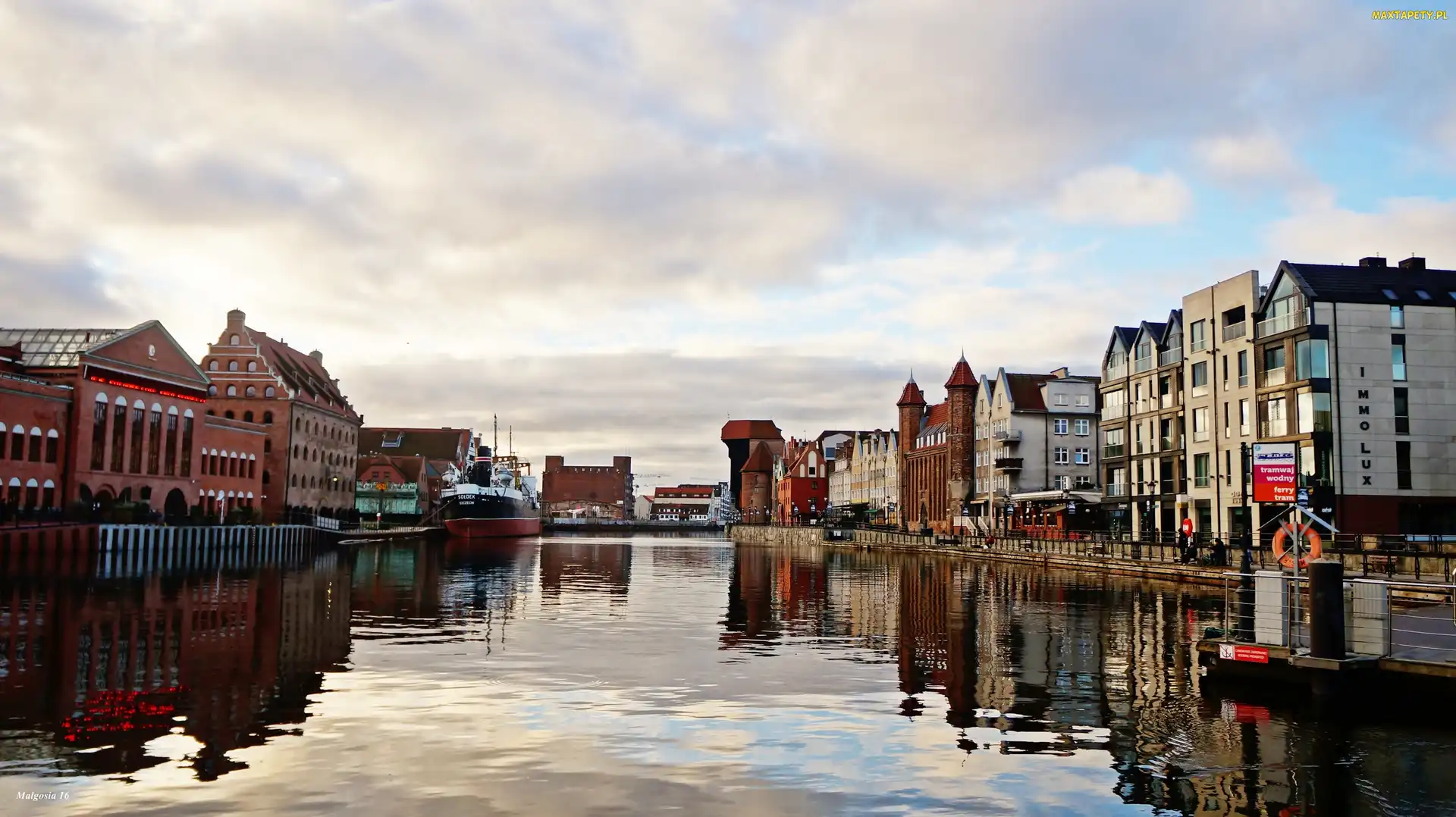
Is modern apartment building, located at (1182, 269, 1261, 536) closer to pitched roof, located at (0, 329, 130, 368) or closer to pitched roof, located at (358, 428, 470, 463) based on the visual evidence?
pitched roof, located at (0, 329, 130, 368)

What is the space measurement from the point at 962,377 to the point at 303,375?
8000 centimetres

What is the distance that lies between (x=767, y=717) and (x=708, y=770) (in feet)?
12.5

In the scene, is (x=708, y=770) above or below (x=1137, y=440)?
below

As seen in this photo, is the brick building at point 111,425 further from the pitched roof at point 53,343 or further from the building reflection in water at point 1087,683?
the building reflection in water at point 1087,683

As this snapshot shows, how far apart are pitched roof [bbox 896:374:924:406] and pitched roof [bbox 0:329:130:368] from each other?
9185cm

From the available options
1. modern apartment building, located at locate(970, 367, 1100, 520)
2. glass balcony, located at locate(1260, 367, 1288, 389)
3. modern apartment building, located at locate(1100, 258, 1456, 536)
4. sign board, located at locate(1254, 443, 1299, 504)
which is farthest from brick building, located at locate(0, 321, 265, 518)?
glass balcony, located at locate(1260, 367, 1288, 389)

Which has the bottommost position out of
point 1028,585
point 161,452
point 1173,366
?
point 1028,585

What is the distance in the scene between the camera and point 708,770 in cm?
1437

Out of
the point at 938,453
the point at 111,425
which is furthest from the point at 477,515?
the point at 111,425

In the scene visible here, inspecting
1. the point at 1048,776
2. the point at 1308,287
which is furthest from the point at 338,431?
the point at 1048,776

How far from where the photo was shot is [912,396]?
5384 inches

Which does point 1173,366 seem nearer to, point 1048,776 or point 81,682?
point 1048,776

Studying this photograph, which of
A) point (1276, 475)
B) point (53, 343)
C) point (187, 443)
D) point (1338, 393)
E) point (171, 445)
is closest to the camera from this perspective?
point (1276, 475)

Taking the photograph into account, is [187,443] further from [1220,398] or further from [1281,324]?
[1281,324]
